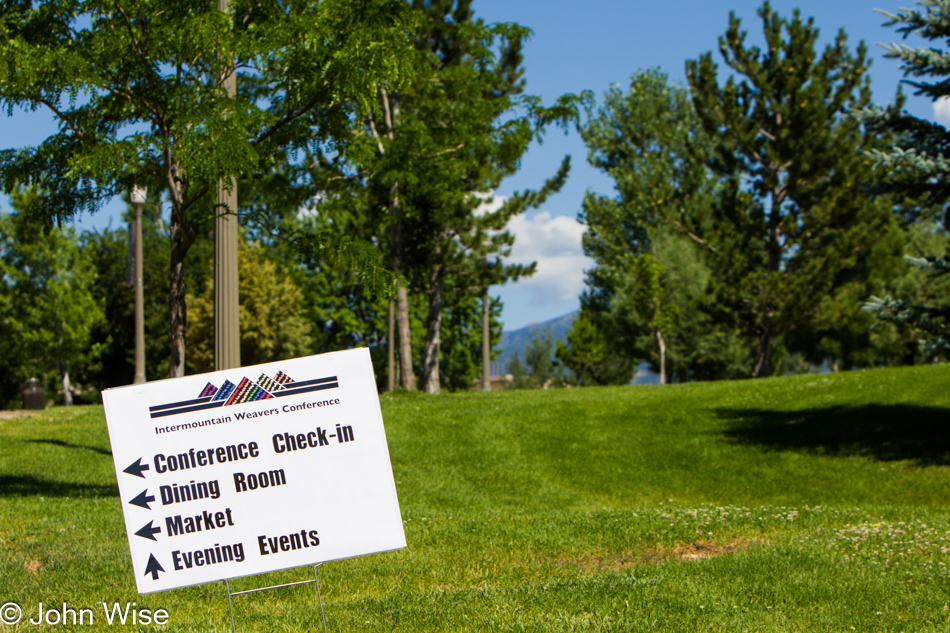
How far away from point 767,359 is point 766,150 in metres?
9.23

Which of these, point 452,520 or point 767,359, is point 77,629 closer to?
point 452,520

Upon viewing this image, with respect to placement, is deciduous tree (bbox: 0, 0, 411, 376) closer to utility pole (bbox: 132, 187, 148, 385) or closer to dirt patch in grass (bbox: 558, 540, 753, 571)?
dirt patch in grass (bbox: 558, 540, 753, 571)

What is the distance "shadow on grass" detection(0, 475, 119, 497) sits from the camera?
10899mm

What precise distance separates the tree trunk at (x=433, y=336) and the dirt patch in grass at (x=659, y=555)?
62.8 feet

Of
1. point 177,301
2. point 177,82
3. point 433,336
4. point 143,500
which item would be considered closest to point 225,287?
point 177,301

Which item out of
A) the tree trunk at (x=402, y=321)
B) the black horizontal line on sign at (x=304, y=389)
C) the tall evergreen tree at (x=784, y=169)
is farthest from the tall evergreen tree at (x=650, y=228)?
the black horizontal line on sign at (x=304, y=389)

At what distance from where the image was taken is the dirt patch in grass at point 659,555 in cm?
781

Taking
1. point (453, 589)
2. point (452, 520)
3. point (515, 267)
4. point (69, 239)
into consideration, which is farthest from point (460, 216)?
point (453, 589)

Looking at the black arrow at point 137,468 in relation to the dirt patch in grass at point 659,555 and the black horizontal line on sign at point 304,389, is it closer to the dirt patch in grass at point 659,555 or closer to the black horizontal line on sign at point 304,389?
the black horizontal line on sign at point 304,389

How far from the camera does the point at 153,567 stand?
4691 mm

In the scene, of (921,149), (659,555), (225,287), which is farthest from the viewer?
(921,149)

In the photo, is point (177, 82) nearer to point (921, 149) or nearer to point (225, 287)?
point (225, 287)

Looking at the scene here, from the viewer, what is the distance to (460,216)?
3052cm

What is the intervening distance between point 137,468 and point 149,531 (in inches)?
13.9
